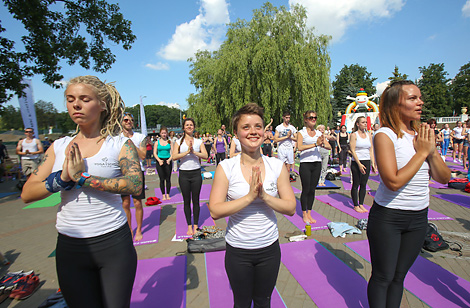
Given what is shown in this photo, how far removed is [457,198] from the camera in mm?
6562

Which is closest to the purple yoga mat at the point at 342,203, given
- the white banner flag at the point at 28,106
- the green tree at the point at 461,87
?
the white banner flag at the point at 28,106

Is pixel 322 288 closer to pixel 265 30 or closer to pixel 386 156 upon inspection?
pixel 386 156

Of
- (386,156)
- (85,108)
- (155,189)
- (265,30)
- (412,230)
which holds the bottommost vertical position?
(155,189)

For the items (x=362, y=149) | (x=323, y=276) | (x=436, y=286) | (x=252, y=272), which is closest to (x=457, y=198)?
(x=362, y=149)

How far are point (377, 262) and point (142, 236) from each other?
414 cm

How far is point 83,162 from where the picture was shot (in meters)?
1.52

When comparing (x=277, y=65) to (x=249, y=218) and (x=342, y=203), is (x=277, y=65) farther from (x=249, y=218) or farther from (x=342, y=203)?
(x=249, y=218)

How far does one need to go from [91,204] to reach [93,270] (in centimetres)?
45

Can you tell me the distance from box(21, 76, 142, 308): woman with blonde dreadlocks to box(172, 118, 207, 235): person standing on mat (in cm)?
272

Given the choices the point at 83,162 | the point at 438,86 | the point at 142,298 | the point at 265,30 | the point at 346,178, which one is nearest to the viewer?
the point at 83,162

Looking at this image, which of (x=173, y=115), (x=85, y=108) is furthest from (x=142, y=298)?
(x=173, y=115)

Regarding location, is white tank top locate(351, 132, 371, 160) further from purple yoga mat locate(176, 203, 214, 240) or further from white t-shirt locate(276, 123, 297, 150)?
purple yoga mat locate(176, 203, 214, 240)

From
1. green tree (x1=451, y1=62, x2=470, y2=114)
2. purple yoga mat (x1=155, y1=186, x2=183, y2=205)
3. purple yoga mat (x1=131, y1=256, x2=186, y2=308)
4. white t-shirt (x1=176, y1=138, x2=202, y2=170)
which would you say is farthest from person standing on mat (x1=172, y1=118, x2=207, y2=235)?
green tree (x1=451, y1=62, x2=470, y2=114)

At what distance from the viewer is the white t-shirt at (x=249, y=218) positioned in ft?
5.95
